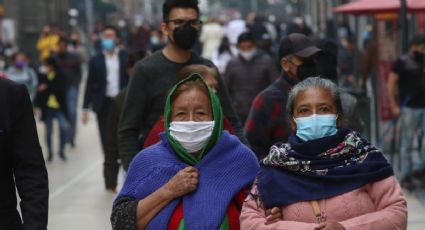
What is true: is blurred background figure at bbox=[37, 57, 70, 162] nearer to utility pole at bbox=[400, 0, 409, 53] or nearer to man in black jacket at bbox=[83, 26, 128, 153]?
man in black jacket at bbox=[83, 26, 128, 153]

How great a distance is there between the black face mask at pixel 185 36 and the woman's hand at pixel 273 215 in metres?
2.54

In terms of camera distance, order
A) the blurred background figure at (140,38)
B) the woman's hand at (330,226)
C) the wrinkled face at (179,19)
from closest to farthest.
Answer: the woman's hand at (330,226)
the wrinkled face at (179,19)
the blurred background figure at (140,38)

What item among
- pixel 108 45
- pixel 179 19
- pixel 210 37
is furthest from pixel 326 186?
pixel 210 37

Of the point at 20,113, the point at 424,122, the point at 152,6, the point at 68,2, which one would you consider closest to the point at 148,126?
the point at 20,113

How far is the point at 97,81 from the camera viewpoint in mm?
14398

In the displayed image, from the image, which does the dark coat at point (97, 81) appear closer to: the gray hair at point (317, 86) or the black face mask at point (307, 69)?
the black face mask at point (307, 69)

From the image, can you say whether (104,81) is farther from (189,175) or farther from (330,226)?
(330,226)

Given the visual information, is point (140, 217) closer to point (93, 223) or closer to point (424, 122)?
point (93, 223)

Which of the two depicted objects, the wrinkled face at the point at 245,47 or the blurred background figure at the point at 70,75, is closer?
the wrinkled face at the point at 245,47

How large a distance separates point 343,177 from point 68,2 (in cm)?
5558

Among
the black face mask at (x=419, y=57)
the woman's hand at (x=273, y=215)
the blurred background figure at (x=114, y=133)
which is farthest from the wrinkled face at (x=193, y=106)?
the black face mask at (x=419, y=57)

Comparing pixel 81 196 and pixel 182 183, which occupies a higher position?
pixel 182 183

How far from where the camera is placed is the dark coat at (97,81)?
46.6 ft

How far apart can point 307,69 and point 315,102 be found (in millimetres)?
2515
